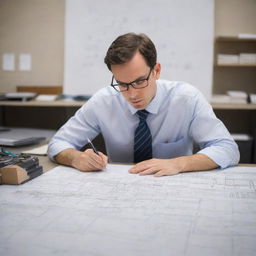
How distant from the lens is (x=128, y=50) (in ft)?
4.69

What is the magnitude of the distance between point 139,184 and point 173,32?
245 cm

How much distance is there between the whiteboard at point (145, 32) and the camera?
3.27 meters

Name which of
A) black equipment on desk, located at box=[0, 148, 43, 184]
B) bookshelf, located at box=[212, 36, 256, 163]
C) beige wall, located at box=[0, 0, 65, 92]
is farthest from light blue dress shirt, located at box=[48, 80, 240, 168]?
beige wall, located at box=[0, 0, 65, 92]

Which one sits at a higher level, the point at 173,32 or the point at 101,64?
the point at 173,32

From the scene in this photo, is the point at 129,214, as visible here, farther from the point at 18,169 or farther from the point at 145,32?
the point at 145,32

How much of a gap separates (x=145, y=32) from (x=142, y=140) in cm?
196

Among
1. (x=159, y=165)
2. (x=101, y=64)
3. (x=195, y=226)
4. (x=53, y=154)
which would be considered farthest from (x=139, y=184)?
(x=101, y=64)

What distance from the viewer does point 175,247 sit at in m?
0.71

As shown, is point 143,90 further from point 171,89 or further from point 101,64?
point 101,64

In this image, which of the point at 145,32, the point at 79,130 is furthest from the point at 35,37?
the point at 79,130

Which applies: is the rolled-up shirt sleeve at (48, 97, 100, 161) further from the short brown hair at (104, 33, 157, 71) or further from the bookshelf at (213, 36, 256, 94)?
the bookshelf at (213, 36, 256, 94)

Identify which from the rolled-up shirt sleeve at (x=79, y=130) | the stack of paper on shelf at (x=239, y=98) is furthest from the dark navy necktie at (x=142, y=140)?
the stack of paper on shelf at (x=239, y=98)

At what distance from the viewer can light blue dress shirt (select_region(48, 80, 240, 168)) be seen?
1.68 metres

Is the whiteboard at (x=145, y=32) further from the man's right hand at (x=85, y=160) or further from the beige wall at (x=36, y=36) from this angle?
the man's right hand at (x=85, y=160)
